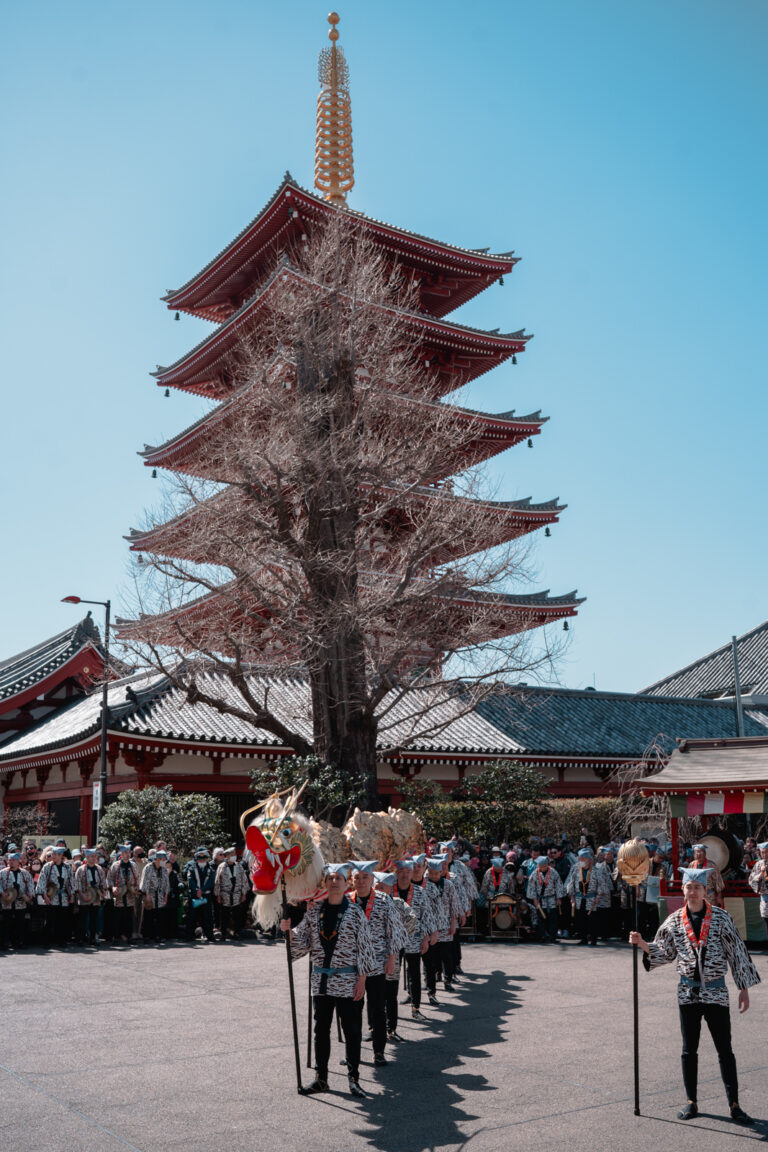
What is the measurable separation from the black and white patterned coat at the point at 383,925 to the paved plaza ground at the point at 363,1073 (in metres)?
0.95

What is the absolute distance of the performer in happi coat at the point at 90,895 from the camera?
56.5ft

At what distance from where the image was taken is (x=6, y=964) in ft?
49.0

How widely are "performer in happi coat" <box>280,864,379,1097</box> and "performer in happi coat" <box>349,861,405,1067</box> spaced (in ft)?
1.18

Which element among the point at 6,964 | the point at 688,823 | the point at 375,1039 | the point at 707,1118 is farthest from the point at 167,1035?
the point at 688,823

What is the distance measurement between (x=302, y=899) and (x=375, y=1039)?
1.52 m

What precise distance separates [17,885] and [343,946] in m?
10.8

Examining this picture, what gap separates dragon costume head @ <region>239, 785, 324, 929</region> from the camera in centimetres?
798

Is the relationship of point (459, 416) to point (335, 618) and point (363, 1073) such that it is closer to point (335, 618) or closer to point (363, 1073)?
point (335, 618)

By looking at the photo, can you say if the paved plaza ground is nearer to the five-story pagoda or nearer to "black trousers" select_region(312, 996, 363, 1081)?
"black trousers" select_region(312, 996, 363, 1081)

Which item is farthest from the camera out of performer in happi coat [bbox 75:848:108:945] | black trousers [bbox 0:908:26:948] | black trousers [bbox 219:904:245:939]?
black trousers [bbox 219:904:245:939]

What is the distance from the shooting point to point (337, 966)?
779 cm

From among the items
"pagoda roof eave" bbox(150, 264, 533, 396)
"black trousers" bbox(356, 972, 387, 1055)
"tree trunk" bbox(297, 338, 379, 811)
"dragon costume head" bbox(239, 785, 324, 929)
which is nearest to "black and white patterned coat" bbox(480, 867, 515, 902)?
"tree trunk" bbox(297, 338, 379, 811)

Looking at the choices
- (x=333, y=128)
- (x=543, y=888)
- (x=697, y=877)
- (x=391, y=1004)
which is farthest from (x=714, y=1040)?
(x=333, y=128)

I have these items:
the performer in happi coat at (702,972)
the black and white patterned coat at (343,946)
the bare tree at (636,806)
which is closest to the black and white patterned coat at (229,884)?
the bare tree at (636,806)
